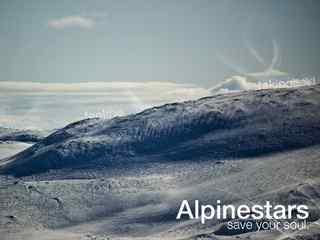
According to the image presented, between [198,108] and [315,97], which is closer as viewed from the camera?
[315,97]

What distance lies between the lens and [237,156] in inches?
5659

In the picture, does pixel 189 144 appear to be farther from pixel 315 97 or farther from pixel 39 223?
pixel 39 223

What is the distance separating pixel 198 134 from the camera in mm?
166250

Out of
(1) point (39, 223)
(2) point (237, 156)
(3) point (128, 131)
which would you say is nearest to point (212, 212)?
(1) point (39, 223)

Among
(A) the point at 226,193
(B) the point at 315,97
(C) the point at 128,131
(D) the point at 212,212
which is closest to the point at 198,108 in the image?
(C) the point at 128,131

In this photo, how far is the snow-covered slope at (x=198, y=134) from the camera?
493ft

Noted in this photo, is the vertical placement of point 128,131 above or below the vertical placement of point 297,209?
above

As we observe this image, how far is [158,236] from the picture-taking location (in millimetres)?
93812

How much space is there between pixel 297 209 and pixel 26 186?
7221cm

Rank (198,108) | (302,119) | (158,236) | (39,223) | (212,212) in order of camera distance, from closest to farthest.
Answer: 1. (158,236)
2. (212,212)
3. (39,223)
4. (302,119)
5. (198,108)

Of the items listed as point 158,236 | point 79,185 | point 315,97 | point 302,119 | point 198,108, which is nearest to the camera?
point 158,236

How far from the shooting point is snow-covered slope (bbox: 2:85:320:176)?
493 feet

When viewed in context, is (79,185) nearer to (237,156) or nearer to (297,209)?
(237,156)

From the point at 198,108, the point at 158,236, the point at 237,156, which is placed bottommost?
the point at 158,236
